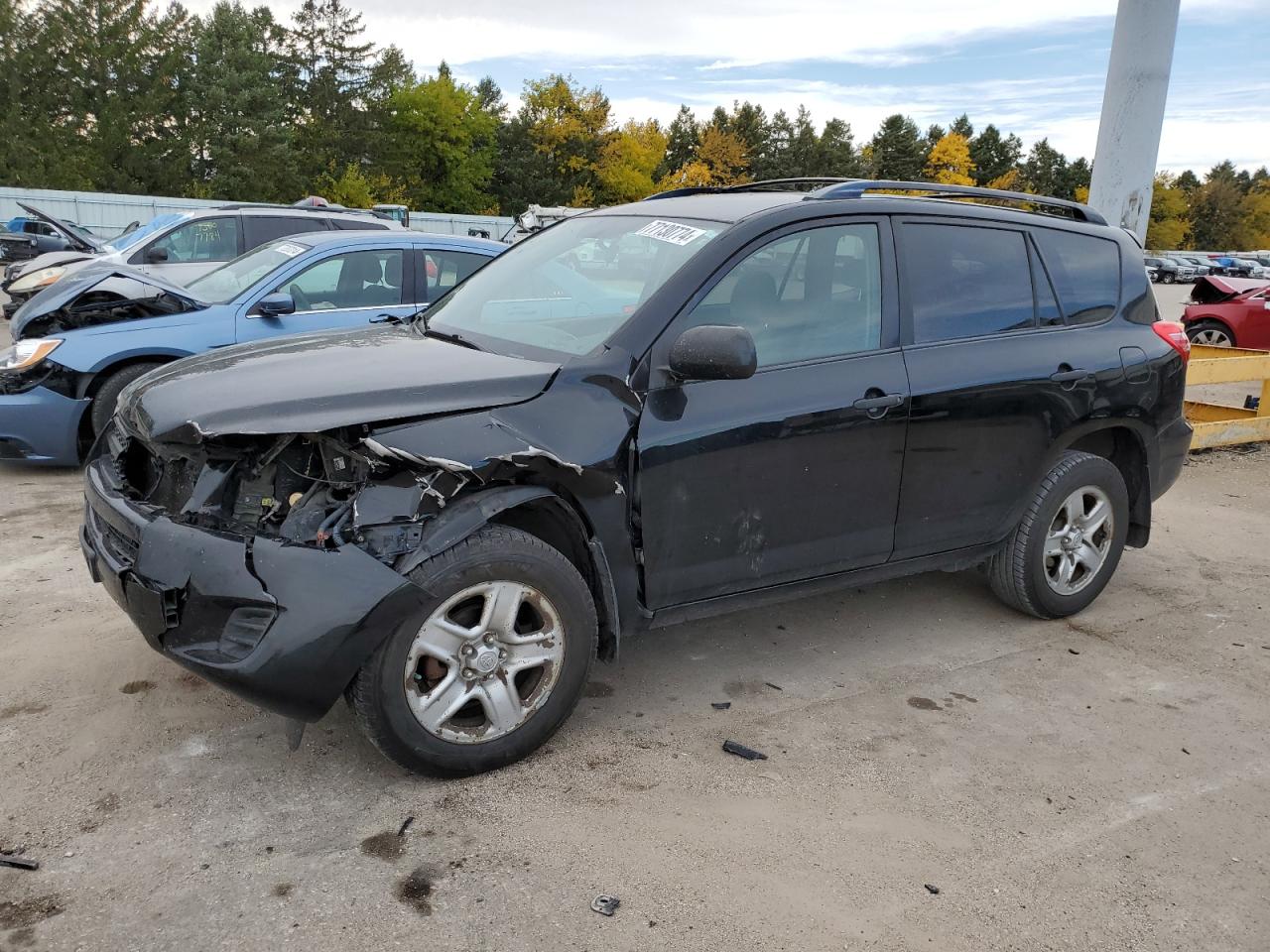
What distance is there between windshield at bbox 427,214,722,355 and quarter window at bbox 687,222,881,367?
0.21m

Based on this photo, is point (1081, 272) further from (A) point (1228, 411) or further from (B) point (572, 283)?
(A) point (1228, 411)

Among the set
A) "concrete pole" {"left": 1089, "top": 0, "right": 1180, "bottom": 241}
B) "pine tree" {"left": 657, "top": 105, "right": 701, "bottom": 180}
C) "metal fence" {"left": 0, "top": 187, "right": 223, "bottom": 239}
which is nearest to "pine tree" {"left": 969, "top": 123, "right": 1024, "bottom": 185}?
"pine tree" {"left": 657, "top": 105, "right": 701, "bottom": 180}

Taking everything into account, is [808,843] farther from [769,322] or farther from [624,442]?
[769,322]

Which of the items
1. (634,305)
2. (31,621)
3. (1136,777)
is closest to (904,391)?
(634,305)

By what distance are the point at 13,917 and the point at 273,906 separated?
61cm

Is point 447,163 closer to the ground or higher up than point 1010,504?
higher up

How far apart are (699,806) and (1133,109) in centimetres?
820

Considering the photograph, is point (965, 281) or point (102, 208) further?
point (102, 208)

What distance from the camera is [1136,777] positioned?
11.0 ft

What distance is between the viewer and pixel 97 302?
6496 mm

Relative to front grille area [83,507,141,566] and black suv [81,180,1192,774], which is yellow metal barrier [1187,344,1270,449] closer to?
black suv [81,180,1192,774]

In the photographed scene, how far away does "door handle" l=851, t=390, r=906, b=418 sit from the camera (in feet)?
12.2

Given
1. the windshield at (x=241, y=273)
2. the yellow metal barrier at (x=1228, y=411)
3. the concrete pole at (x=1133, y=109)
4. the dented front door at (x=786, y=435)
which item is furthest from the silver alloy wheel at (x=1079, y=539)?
the windshield at (x=241, y=273)

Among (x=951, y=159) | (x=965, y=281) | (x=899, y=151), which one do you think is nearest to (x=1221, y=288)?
(x=965, y=281)
